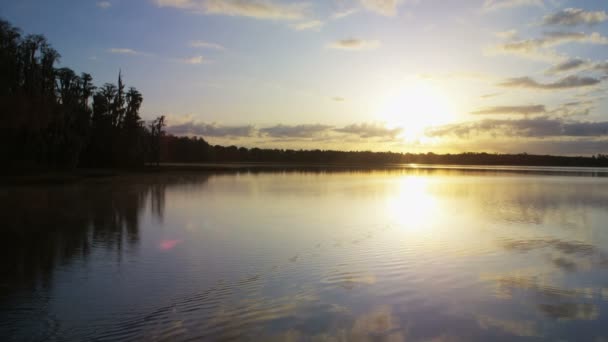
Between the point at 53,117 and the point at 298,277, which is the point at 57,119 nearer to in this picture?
the point at 53,117

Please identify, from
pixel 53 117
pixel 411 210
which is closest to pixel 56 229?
pixel 411 210

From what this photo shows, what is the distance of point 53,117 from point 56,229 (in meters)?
25.1

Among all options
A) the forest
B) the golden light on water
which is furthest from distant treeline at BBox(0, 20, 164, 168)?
the golden light on water

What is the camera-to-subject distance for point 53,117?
34.5m

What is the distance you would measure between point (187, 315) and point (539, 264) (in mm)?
8025

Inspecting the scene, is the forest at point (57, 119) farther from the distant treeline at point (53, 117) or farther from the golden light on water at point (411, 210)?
the golden light on water at point (411, 210)

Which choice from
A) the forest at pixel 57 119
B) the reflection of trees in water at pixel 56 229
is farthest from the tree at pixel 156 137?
the reflection of trees in water at pixel 56 229

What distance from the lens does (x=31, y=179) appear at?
104 feet

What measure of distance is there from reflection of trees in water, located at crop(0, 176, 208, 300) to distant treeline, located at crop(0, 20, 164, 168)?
8.95 m

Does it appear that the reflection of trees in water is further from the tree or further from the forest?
the tree

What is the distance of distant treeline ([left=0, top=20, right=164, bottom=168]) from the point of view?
3009 centimetres

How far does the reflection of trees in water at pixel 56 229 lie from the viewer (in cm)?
883

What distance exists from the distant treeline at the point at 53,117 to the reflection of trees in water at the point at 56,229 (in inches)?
352

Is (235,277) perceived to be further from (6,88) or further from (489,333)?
(6,88)
